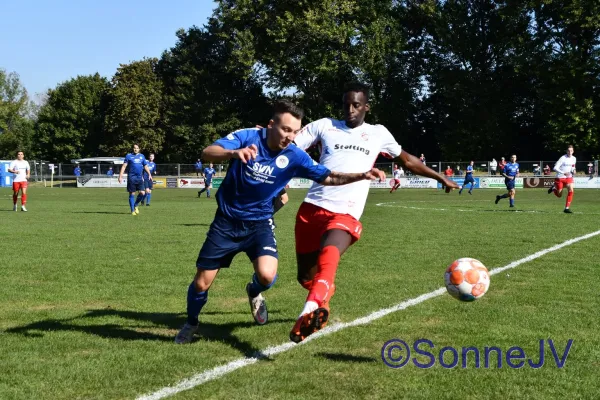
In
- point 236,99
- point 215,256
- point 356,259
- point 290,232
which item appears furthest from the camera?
point 236,99

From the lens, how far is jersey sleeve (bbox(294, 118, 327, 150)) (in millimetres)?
6246

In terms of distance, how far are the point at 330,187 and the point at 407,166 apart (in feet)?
2.62

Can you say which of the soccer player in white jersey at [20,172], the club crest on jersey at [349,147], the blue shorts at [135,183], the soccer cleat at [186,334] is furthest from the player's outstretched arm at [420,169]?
the soccer player in white jersey at [20,172]

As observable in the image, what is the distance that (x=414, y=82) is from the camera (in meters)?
63.4

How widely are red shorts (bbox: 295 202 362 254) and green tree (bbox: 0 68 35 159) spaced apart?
82902mm

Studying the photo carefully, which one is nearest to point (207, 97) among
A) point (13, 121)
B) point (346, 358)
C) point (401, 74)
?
point (401, 74)

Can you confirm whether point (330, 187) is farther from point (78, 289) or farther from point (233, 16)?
point (233, 16)

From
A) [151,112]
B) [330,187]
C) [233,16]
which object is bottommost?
[330,187]

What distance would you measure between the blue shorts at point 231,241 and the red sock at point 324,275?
54 centimetres

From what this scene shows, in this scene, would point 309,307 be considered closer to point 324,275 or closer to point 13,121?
point 324,275

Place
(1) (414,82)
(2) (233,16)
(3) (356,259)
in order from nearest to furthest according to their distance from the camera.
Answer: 1. (3) (356,259)
2. (2) (233,16)
3. (1) (414,82)

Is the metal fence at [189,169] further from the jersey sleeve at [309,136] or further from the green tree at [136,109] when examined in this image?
the jersey sleeve at [309,136]

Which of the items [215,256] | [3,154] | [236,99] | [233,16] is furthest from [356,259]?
[3,154]

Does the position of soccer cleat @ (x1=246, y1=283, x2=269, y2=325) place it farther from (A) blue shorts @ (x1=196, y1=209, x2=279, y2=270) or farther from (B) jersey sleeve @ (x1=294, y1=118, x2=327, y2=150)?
(B) jersey sleeve @ (x1=294, y1=118, x2=327, y2=150)
